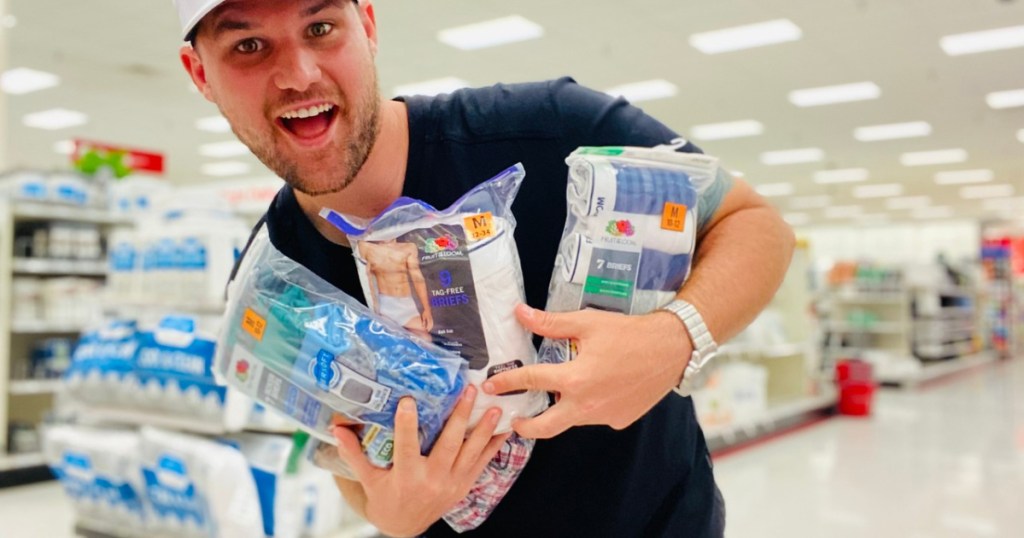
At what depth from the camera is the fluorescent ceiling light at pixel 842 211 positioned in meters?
24.1

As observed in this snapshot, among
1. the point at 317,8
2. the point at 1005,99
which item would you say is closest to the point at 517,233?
the point at 317,8

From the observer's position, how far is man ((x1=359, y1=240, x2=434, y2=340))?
904 mm

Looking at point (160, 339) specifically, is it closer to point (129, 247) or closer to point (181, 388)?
point (181, 388)

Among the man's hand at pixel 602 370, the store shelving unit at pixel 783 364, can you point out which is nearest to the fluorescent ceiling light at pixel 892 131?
the store shelving unit at pixel 783 364

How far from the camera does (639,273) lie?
955 millimetres

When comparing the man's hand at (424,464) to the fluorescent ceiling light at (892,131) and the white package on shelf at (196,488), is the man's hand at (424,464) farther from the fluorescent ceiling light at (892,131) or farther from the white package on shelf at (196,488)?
the fluorescent ceiling light at (892,131)

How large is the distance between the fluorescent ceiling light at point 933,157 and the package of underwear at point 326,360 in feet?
52.8

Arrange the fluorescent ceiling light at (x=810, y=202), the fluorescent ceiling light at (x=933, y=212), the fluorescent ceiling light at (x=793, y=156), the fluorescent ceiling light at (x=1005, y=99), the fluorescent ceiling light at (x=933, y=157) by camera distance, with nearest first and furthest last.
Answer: the fluorescent ceiling light at (x=1005, y=99) → the fluorescent ceiling light at (x=933, y=157) → the fluorescent ceiling light at (x=793, y=156) → the fluorescent ceiling light at (x=810, y=202) → the fluorescent ceiling light at (x=933, y=212)

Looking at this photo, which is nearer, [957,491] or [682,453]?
[682,453]

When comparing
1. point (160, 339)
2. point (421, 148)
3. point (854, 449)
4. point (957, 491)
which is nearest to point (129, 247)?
point (160, 339)

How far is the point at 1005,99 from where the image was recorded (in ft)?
35.0

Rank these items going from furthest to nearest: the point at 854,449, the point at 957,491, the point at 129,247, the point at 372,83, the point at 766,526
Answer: the point at 854,449, the point at 957,491, the point at 766,526, the point at 129,247, the point at 372,83

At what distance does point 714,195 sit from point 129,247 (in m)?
3.30

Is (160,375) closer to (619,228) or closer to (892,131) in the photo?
(619,228)
